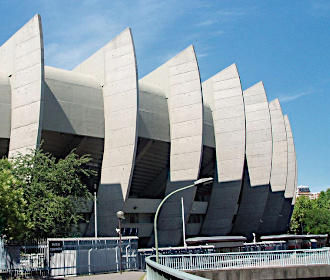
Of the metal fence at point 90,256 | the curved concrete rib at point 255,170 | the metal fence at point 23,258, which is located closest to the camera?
the metal fence at point 23,258

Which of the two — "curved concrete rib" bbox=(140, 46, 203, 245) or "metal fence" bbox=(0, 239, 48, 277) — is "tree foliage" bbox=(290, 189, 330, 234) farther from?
"metal fence" bbox=(0, 239, 48, 277)

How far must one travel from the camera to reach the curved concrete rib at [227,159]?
48.9 meters

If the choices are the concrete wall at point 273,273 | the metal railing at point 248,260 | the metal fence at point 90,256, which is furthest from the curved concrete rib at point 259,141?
the metal fence at point 90,256

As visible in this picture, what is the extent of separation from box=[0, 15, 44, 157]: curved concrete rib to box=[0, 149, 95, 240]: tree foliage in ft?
5.42

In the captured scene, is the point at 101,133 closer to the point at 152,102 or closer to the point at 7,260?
the point at 152,102

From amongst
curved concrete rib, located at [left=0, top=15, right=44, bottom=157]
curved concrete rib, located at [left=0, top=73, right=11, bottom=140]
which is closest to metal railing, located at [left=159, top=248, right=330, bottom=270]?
curved concrete rib, located at [left=0, top=15, right=44, bottom=157]

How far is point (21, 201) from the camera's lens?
2362 cm

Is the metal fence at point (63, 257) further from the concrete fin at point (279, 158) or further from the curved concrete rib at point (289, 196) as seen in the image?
the curved concrete rib at point (289, 196)

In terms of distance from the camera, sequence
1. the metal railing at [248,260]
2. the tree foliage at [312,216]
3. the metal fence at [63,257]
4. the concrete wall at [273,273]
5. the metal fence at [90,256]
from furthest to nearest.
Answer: the tree foliage at [312,216] → the concrete wall at [273,273] → the metal railing at [248,260] → the metal fence at [90,256] → the metal fence at [63,257]

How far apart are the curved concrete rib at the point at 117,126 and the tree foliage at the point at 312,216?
2334 inches

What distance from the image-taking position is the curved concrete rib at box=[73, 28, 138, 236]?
37.2 metres

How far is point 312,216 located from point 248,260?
7098cm

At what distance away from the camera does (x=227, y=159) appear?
49.4 m

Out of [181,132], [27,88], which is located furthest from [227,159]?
[27,88]
